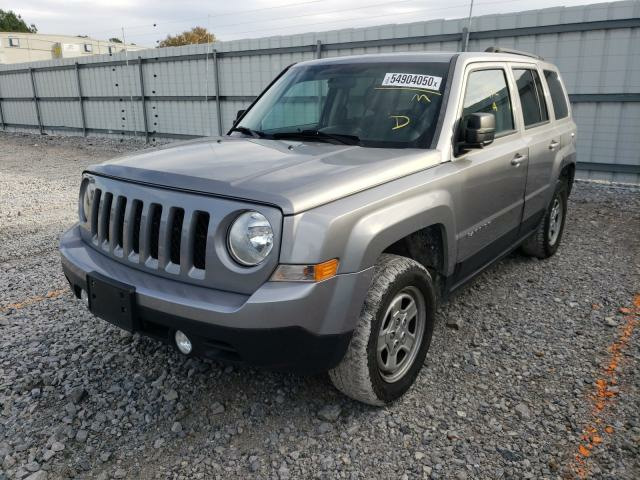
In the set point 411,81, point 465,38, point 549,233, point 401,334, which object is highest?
point 465,38

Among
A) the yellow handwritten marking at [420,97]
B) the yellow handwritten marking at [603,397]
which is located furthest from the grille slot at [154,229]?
the yellow handwritten marking at [603,397]

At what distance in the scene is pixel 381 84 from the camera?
11.1 feet

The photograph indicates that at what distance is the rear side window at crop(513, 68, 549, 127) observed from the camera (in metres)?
4.12

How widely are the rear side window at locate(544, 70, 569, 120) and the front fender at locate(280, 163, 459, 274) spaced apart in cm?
243

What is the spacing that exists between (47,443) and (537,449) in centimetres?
233

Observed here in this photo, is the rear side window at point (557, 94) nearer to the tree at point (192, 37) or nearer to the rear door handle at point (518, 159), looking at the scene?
the rear door handle at point (518, 159)

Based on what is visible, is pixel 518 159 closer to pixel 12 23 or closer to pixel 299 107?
pixel 299 107

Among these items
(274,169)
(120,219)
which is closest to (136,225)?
(120,219)

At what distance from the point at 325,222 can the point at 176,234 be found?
72 cm

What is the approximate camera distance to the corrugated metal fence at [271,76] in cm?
820

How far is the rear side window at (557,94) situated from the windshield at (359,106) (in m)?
1.93

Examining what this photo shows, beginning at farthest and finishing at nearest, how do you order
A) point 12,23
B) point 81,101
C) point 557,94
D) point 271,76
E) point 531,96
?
point 12,23
point 81,101
point 271,76
point 557,94
point 531,96

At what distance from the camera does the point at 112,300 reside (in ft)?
8.24

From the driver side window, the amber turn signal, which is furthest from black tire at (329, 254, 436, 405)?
the driver side window
